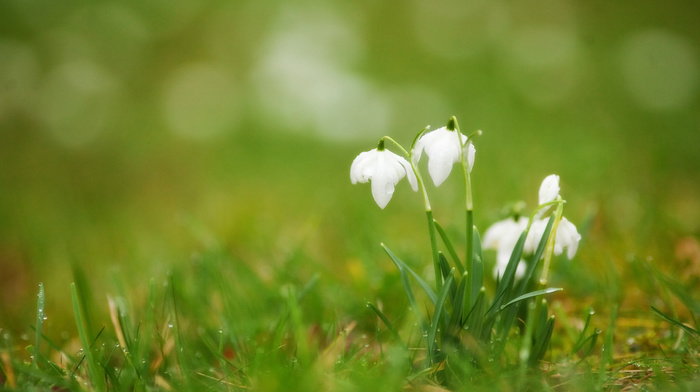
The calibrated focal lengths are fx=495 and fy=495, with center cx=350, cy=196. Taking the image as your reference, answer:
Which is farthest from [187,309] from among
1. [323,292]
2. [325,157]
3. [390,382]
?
[325,157]

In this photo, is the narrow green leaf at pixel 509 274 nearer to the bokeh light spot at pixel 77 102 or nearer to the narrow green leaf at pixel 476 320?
the narrow green leaf at pixel 476 320

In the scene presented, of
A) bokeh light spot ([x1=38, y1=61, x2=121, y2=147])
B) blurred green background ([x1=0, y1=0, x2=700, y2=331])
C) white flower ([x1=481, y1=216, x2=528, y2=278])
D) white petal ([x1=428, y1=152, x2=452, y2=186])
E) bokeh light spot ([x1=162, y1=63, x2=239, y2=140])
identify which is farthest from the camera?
bokeh light spot ([x1=162, y1=63, x2=239, y2=140])

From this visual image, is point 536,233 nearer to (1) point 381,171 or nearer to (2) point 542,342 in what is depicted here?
(2) point 542,342

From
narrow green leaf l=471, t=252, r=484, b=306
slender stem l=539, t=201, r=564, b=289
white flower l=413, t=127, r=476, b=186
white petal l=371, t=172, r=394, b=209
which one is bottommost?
narrow green leaf l=471, t=252, r=484, b=306

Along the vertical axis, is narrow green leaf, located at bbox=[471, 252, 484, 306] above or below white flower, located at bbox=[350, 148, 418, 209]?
below

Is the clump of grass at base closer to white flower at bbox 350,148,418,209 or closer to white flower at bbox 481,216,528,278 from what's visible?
white flower at bbox 350,148,418,209

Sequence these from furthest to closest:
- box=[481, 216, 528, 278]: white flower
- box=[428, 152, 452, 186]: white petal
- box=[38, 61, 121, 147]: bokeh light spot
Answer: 1. box=[38, 61, 121, 147]: bokeh light spot
2. box=[481, 216, 528, 278]: white flower
3. box=[428, 152, 452, 186]: white petal

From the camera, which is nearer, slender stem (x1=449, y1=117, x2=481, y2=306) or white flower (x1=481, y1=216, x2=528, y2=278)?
slender stem (x1=449, y1=117, x2=481, y2=306)

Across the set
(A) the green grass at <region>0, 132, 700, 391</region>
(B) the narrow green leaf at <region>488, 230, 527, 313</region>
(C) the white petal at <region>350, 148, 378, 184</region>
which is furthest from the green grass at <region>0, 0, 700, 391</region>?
(C) the white petal at <region>350, 148, 378, 184</region>
